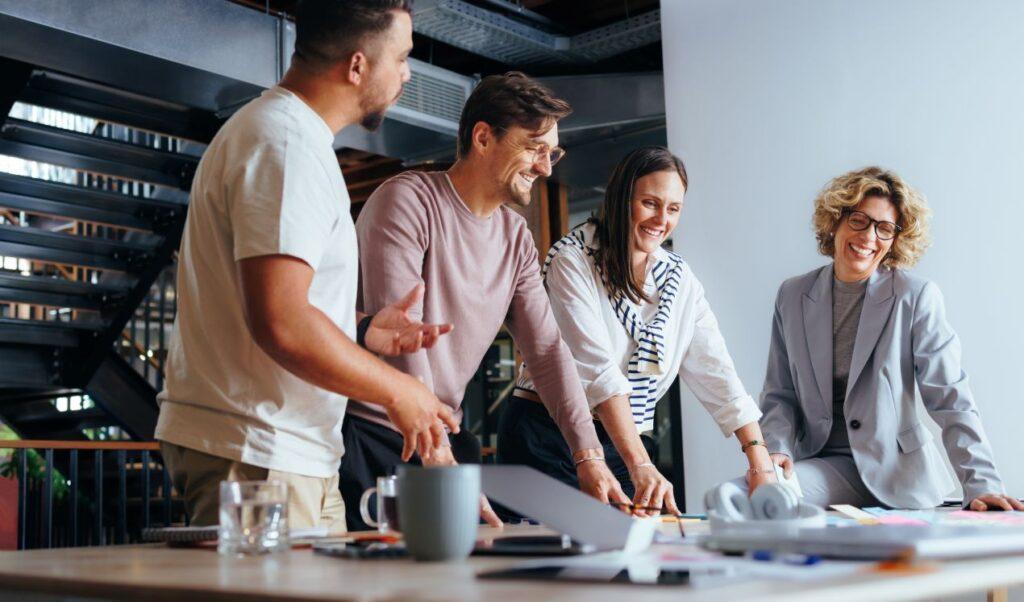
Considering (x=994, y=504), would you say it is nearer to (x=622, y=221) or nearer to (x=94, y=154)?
(x=622, y=221)

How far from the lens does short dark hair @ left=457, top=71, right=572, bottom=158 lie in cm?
207

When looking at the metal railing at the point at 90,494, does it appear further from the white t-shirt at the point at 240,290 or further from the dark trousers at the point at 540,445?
the white t-shirt at the point at 240,290

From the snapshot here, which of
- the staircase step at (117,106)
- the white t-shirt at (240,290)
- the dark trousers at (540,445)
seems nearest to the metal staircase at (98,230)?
the staircase step at (117,106)

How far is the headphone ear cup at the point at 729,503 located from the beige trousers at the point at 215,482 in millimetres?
518

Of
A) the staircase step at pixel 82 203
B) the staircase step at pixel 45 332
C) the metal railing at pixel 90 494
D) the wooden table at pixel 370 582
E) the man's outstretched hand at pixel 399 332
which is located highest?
the staircase step at pixel 82 203

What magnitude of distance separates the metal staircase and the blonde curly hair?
3452 mm

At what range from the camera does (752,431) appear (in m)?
2.56

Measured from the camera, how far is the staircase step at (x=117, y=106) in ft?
16.7

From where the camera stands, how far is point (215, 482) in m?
1.41

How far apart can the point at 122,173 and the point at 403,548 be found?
500cm

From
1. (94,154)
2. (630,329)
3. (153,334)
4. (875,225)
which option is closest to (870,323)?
(875,225)

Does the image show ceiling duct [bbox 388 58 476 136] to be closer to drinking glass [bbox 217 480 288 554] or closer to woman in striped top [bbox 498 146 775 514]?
woman in striped top [bbox 498 146 775 514]

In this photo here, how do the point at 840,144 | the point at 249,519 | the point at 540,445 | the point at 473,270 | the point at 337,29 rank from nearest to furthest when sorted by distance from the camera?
the point at 249,519 → the point at 337,29 → the point at 473,270 → the point at 540,445 → the point at 840,144

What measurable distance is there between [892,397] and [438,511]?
76.5 inches
